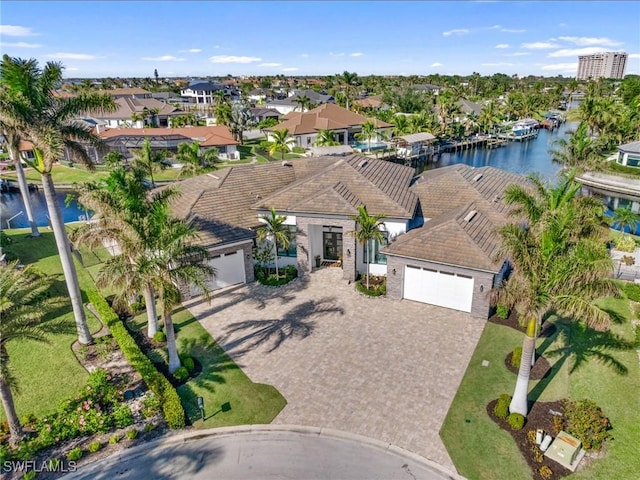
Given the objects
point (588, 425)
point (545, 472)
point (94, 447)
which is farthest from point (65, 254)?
point (588, 425)

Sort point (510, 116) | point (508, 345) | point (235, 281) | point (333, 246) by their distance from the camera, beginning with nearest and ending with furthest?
point (508, 345), point (235, 281), point (333, 246), point (510, 116)

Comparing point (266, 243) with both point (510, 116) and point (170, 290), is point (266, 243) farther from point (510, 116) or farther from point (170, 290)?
point (510, 116)

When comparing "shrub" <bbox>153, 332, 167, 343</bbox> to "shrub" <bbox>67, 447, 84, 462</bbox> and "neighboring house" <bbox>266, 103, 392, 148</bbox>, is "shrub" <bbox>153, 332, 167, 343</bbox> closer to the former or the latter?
"shrub" <bbox>67, 447, 84, 462</bbox>

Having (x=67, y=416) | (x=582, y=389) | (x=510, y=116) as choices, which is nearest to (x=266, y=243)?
(x=67, y=416)

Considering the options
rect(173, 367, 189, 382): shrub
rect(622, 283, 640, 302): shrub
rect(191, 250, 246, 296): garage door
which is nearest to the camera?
rect(173, 367, 189, 382): shrub

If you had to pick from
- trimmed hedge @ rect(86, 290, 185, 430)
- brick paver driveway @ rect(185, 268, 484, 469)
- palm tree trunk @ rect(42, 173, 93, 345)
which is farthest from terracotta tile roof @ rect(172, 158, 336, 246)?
palm tree trunk @ rect(42, 173, 93, 345)

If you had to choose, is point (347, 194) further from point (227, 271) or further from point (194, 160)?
point (194, 160)
